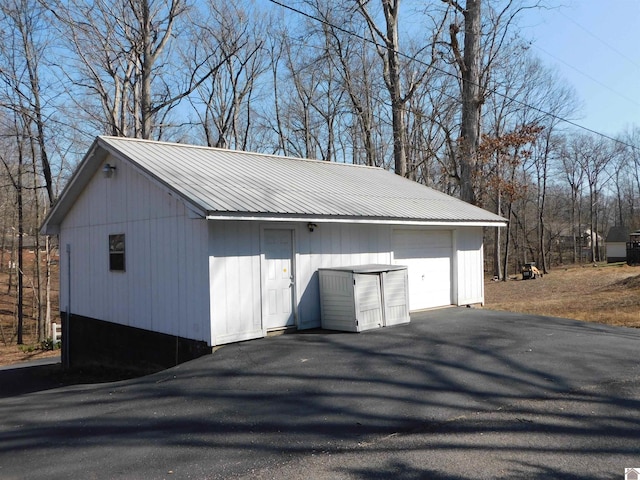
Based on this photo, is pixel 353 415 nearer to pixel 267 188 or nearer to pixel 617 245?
pixel 267 188

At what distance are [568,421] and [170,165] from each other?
785 cm

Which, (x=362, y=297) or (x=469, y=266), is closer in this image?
(x=362, y=297)

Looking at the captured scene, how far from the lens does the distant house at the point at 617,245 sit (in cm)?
4466

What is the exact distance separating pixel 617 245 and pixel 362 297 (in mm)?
42778

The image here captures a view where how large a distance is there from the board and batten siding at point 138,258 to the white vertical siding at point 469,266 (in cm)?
690

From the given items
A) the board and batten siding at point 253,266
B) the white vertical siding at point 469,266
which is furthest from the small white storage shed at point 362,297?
the white vertical siding at point 469,266

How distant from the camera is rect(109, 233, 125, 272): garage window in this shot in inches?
433

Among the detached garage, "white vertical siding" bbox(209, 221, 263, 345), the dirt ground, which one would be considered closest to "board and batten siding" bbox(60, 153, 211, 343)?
the detached garage

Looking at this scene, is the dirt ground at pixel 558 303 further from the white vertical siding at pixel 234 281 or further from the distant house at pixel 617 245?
the distant house at pixel 617 245

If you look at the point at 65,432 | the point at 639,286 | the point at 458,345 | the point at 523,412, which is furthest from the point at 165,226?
the point at 639,286

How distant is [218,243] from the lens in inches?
345

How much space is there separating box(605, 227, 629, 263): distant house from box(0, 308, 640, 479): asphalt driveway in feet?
134

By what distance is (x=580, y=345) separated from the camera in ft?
28.6

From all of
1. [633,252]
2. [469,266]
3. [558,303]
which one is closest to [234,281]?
[469,266]
